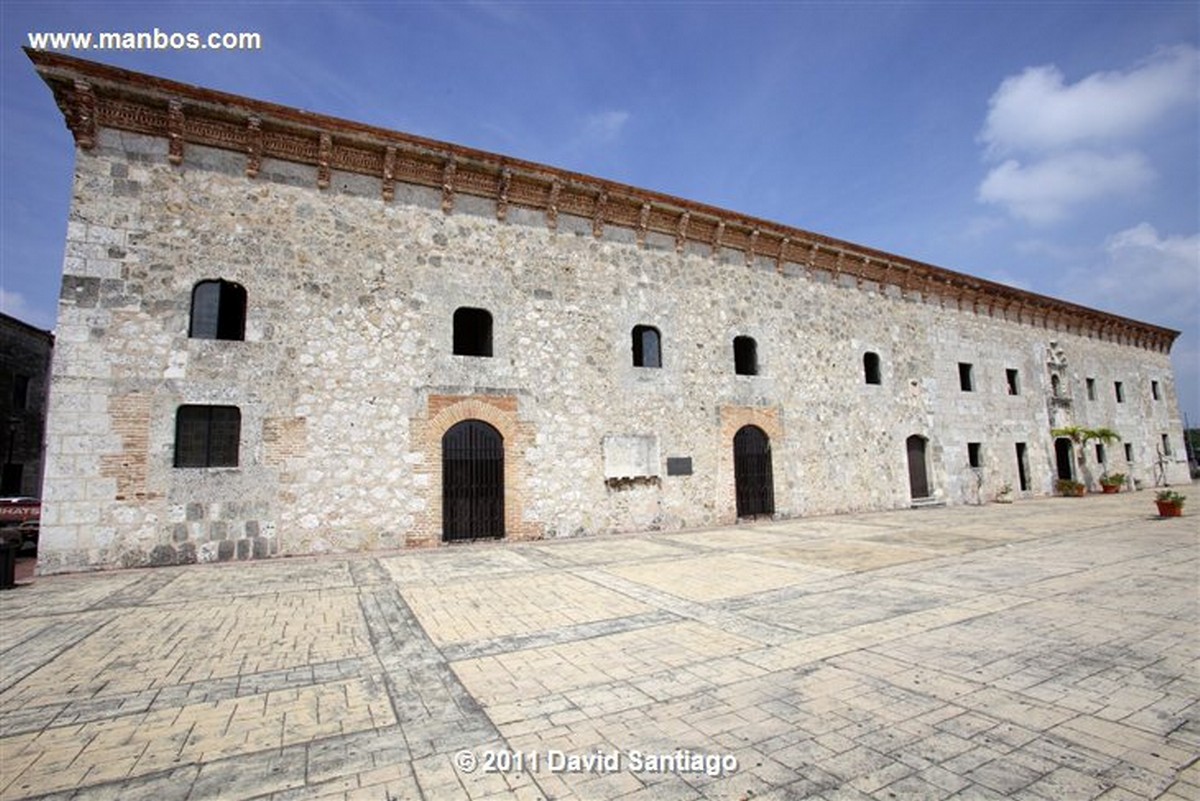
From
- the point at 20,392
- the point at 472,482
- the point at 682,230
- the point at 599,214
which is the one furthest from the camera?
the point at 20,392

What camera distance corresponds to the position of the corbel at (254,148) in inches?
388

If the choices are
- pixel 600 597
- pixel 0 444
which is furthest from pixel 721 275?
pixel 0 444

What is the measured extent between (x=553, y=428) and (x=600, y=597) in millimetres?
5890

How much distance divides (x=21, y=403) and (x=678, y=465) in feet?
84.4

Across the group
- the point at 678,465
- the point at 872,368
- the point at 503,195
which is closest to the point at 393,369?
the point at 503,195

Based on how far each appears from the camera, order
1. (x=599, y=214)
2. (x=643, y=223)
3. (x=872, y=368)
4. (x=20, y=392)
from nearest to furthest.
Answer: (x=599, y=214), (x=643, y=223), (x=872, y=368), (x=20, y=392)

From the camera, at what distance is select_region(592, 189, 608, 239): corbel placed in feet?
42.6

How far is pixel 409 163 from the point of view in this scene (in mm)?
11180

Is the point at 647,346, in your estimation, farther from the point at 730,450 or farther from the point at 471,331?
the point at 471,331

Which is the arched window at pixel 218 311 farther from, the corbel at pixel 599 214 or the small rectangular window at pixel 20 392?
the small rectangular window at pixel 20 392

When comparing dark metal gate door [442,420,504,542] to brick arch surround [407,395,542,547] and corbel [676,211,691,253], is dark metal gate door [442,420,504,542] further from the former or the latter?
corbel [676,211,691,253]

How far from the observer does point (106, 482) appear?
8.61m

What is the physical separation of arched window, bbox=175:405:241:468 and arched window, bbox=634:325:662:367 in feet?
27.4

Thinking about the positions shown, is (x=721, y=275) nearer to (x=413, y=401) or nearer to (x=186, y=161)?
(x=413, y=401)
